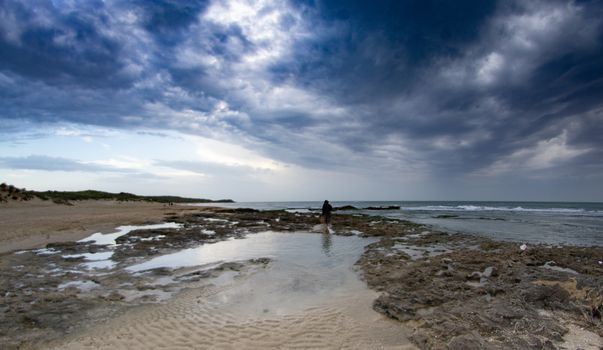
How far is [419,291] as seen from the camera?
721cm

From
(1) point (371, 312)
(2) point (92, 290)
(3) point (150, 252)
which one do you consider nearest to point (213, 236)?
(3) point (150, 252)

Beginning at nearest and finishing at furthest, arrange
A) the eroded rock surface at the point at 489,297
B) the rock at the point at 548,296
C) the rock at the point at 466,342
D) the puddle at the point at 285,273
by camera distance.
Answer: the rock at the point at 466,342
the eroded rock surface at the point at 489,297
the rock at the point at 548,296
the puddle at the point at 285,273

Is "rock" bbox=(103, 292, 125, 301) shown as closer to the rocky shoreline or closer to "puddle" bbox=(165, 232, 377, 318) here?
the rocky shoreline

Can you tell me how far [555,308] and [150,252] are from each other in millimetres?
12830

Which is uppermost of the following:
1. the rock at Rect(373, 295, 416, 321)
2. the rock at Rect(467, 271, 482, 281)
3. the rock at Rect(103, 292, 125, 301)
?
the rock at Rect(467, 271, 482, 281)

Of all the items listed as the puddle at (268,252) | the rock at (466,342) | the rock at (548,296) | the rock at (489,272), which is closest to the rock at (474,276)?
the rock at (489,272)

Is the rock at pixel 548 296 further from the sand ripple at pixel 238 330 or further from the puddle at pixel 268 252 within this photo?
the puddle at pixel 268 252

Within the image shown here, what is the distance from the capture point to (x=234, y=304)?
667cm

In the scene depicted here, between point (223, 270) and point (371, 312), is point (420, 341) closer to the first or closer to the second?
point (371, 312)

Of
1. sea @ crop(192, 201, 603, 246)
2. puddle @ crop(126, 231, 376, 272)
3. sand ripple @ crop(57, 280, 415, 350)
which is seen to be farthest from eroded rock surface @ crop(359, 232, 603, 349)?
sea @ crop(192, 201, 603, 246)

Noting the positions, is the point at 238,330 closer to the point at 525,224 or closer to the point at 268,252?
the point at 268,252

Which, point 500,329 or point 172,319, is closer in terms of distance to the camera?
point 500,329

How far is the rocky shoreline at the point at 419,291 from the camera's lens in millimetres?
4973

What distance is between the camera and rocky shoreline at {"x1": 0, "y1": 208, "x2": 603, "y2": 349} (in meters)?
4.97
